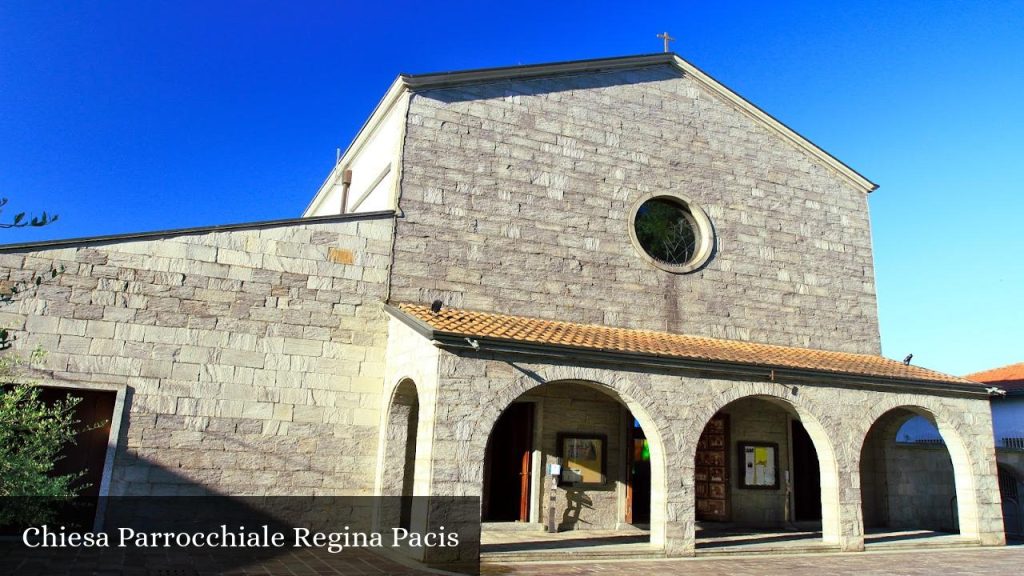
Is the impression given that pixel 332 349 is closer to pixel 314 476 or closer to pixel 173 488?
pixel 314 476

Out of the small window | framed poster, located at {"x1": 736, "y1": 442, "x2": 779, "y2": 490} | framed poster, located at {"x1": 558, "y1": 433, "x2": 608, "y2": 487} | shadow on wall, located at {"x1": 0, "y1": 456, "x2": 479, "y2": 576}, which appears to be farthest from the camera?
framed poster, located at {"x1": 736, "y1": 442, "x2": 779, "y2": 490}

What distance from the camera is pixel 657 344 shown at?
1056 cm

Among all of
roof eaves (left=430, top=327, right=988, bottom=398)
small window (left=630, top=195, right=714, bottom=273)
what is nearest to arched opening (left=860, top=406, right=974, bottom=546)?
roof eaves (left=430, top=327, right=988, bottom=398)

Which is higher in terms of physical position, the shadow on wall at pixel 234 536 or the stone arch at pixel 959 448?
the stone arch at pixel 959 448

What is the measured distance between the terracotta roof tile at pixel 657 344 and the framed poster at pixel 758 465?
6.30 feet

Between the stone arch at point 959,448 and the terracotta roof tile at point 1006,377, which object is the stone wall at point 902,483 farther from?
the terracotta roof tile at point 1006,377

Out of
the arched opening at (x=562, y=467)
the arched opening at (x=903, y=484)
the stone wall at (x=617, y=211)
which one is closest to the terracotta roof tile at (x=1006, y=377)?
the arched opening at (x=903, y=484)

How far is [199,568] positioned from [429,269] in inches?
200

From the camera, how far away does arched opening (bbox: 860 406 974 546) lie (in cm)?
1391

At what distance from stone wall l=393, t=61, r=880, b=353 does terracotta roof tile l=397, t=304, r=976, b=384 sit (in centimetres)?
44

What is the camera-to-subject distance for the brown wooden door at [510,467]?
11602 millimetres

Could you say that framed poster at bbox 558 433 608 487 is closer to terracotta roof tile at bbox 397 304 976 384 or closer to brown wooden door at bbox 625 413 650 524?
brown wooden door at bbox 625 413 650 524

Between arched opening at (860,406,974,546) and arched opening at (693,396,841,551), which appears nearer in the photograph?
arched opening at (693,396,841,551)

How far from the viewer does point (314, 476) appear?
9.83 metres
